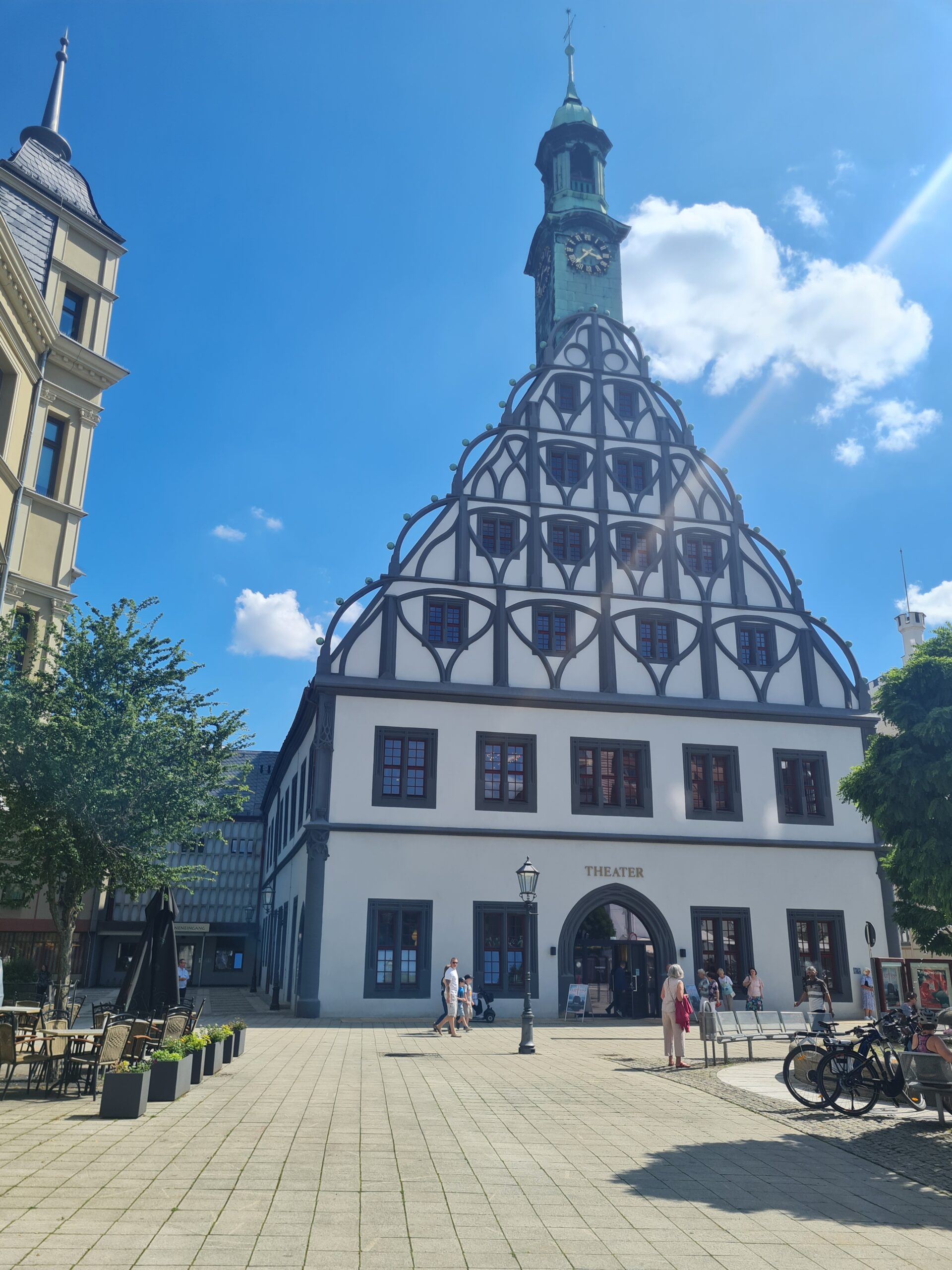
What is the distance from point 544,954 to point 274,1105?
1754cm

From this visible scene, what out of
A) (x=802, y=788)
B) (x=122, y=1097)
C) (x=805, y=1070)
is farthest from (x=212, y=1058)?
(x=802, y=788)

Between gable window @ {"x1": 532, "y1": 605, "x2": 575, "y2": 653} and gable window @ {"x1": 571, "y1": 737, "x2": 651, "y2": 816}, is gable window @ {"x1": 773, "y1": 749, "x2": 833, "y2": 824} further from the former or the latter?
gable window @ {"x1": 532, "y1": 605, "x2": 575, "y2": 653}

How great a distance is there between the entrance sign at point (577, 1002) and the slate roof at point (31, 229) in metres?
24.1

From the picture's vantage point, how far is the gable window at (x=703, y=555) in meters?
34.1

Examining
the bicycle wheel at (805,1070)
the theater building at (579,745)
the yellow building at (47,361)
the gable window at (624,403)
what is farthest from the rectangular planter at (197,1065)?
the gable window at (624,403)

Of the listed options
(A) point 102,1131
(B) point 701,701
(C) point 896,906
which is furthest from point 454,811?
(A) point 102,1131

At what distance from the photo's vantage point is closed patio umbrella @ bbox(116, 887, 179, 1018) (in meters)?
15.1

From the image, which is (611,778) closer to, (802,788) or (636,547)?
(802,788)

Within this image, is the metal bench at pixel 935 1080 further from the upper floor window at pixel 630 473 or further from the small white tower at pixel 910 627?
the small white tower at pixel 910 627

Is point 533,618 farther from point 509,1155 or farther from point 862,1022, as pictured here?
point 509,1155

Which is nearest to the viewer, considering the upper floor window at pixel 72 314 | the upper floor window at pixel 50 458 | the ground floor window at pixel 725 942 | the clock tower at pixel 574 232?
the upper floor window at pixel 50 458

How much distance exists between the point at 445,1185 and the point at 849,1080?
7.02 m

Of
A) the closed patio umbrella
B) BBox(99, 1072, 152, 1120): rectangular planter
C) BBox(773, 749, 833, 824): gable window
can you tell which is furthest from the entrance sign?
BBox(99, 1072, 152, 1120): rectangular planter

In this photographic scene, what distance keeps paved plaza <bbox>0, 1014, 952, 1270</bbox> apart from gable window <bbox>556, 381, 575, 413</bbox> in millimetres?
25212
